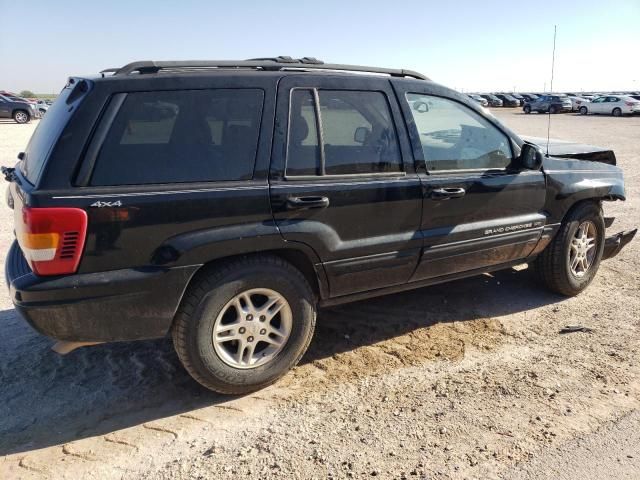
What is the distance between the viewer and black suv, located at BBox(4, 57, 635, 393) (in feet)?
8.86

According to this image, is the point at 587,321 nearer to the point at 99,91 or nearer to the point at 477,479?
the point at 477,479

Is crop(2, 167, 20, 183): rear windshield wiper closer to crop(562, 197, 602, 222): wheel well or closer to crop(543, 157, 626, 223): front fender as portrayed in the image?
crop(543, 157, 626, 223): front fender

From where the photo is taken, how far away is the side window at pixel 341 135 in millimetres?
3229

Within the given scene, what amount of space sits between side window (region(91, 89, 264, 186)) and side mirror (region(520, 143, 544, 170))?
7.14 feet

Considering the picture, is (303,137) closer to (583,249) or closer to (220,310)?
(220,310)

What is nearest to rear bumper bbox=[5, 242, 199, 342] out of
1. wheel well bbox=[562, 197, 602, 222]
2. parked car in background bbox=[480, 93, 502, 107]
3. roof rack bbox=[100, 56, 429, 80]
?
roof rack bbox=[100, 56, 429, 80]

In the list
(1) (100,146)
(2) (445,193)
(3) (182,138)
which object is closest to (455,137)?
(2) (445,193)

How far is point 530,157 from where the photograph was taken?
4055 mm

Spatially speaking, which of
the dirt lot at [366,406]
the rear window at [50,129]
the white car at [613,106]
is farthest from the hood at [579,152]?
the white car at [613,106]

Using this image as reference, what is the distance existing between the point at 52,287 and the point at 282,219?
1274 mm

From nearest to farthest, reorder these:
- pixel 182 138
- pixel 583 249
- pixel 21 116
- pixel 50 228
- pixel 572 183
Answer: pixel 50 228, pixel 182 138, pixel 572 183, pixel 583 249, pixel 21 116

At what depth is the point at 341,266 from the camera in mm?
3389

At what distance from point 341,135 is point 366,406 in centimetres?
169

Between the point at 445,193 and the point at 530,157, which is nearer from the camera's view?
the point at 445,193
